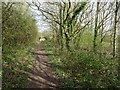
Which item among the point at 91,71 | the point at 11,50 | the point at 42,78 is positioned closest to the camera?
the point at 42,78

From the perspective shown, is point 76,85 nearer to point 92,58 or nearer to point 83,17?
point 92,58

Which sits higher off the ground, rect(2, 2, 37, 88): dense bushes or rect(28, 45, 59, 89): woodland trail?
rect(2, 2, 37, 88): dense bushes

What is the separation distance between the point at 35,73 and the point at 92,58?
12.9ft

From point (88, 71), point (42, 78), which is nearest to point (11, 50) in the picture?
point (42, 78)

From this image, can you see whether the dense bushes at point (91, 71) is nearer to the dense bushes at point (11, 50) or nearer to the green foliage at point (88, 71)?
the green foliage at point (88, 71)

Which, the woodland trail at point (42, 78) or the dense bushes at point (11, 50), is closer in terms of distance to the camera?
the woodland trail at point (42, 78)

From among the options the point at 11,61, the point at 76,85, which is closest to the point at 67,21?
the point at 11,61

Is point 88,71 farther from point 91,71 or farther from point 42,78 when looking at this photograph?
point 42,78

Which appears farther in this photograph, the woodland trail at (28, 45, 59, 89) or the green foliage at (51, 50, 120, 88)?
the green foliage at (51, 50, 120, 88)

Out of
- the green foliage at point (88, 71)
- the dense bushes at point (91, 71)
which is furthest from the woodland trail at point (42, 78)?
the dense bushes at point (91, 71)

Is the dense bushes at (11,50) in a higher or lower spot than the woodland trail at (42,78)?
higher

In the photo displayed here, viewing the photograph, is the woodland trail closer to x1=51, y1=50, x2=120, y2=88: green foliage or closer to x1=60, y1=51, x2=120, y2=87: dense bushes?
x1=51, y1=50, x2=120, y2=88: green foliage

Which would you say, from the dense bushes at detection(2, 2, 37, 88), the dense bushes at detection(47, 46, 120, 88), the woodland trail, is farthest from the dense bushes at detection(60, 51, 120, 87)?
the dense bushes at detection(2, 2, 37, 88)

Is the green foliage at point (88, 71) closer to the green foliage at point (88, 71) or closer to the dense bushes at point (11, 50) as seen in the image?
the green foliage at point (88, 71)
